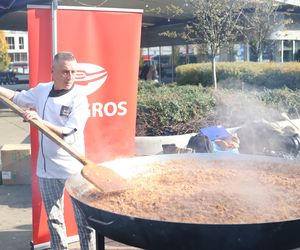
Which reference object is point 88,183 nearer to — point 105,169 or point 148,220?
point 105,169

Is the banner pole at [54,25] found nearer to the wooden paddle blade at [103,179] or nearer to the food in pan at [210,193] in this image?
the food in pan at [210,193]

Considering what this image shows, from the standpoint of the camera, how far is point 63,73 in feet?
11.1

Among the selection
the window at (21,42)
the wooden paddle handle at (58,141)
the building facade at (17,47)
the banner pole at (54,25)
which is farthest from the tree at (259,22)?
the window at (21,42)

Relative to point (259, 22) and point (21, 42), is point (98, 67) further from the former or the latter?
point (21, 42)

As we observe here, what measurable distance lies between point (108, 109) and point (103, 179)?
1799mm

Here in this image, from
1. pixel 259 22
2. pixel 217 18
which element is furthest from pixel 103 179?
pixel 259 22

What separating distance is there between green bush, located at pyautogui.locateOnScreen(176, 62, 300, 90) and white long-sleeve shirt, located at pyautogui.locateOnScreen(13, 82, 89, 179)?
35.9 ft

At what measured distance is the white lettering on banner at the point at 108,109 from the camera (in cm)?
445

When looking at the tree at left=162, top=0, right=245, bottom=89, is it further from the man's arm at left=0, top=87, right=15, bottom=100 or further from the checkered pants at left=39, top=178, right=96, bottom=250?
the checkered pants at left=39, top=178, right=96, bottom=250

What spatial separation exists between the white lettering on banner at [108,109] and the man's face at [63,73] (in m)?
0.97

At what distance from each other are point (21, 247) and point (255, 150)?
3.53m

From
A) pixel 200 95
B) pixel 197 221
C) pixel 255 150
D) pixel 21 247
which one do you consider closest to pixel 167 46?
pixel 200 95

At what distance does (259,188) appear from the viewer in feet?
9.45

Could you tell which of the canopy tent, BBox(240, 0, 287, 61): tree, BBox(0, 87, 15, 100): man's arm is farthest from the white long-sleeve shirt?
Result: BBox(240, 0, 287, 61): tree
